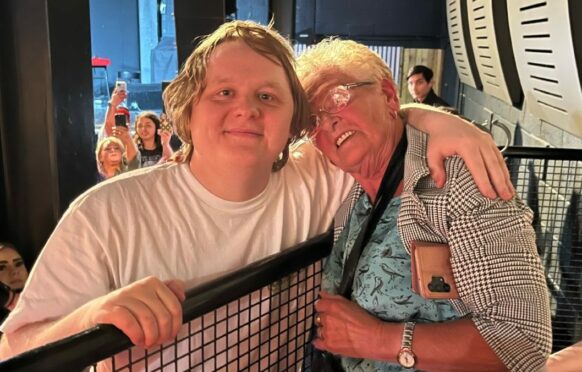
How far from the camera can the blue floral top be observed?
4.24 ft

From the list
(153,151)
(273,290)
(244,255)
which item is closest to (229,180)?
(244,255)

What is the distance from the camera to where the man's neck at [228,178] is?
1.41 meters

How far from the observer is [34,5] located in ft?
8.56

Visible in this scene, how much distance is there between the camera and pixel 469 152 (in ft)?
4.15

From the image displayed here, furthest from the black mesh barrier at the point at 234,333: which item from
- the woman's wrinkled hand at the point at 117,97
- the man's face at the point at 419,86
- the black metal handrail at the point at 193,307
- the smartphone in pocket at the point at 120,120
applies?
the man's face at the point at 419,86

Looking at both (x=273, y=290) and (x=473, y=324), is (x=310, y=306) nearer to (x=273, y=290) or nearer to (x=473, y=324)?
(x=273, y=290)

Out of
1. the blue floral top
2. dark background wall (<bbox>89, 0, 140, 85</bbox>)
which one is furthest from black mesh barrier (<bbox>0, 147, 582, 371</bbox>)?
dark background wall (<bbox>89, 0, 140, 85</bbox>)

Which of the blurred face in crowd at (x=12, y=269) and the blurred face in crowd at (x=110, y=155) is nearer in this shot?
the blurred face in crowd at (x=12, y=269)

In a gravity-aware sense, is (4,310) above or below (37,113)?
below

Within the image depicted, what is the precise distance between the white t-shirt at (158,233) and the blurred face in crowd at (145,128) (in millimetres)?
Result: 2385

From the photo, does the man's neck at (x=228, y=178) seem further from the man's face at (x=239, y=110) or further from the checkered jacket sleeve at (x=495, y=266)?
the checkered jacket sleeve at (x=495, y=266)

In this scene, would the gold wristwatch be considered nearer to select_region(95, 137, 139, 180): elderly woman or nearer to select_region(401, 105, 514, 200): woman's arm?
select_region(401, 105, 514, 200): woman's arm

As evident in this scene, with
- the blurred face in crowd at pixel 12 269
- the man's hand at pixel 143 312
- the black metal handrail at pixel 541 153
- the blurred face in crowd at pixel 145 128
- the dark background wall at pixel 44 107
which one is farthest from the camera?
the blurred face in crowd at pixel 145 128

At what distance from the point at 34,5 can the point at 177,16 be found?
120 centimetres
